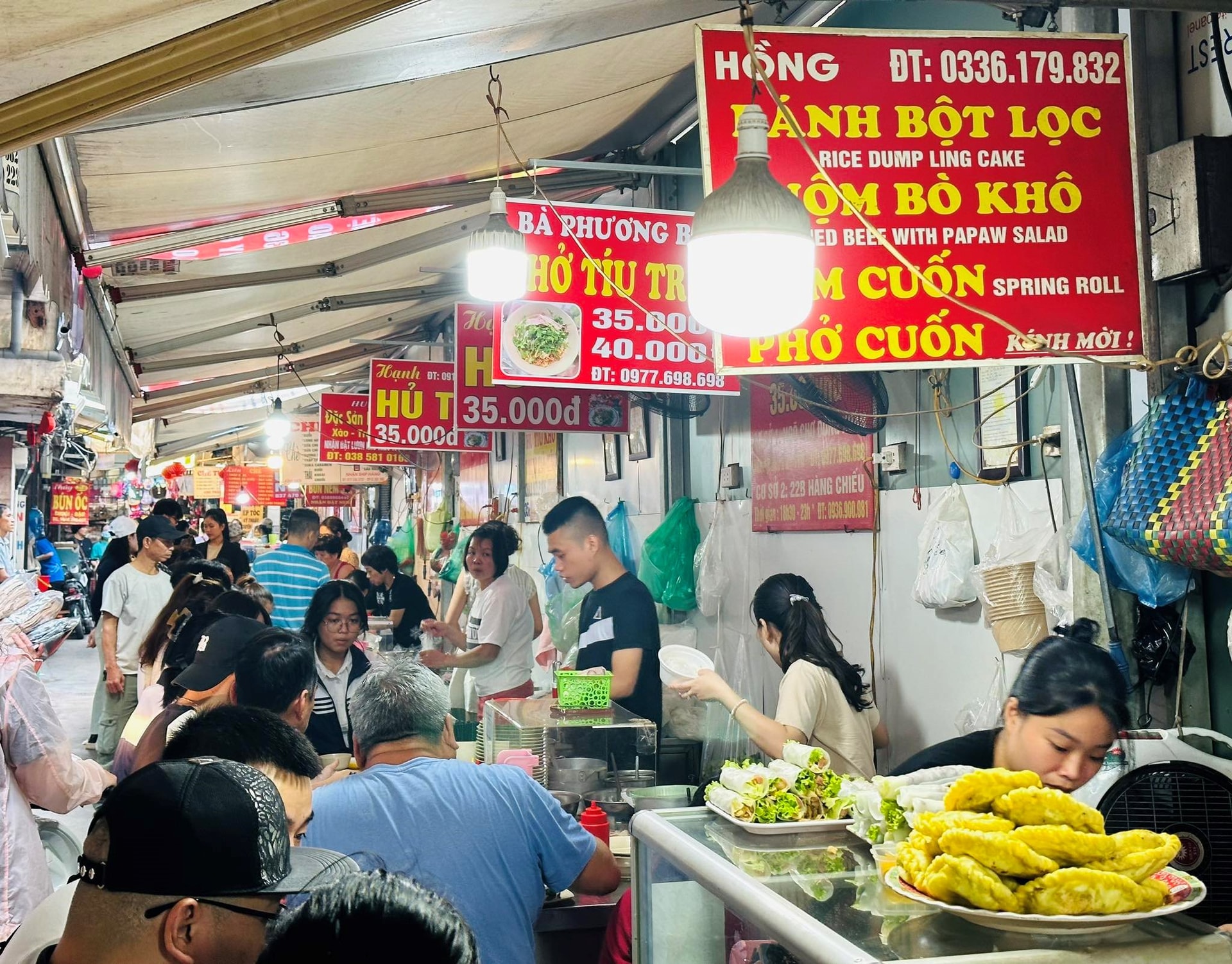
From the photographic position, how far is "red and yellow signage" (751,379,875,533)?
17.3 ft

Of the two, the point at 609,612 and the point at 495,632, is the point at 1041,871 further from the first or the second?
the point at 495,632

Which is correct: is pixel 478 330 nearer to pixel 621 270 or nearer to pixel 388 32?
pixel 621 270

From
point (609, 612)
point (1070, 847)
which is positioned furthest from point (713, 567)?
point (1070, 847)

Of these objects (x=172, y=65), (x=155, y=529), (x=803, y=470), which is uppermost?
(x=172, y=65)

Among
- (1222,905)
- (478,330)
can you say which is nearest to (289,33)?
(1222,905)

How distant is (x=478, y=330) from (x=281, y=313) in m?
3.08

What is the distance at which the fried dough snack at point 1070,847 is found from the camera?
5.44 ft

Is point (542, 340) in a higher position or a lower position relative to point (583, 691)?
higher

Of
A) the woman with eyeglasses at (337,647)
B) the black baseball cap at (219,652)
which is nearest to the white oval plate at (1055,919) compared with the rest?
the black baseball cap at (219,652)

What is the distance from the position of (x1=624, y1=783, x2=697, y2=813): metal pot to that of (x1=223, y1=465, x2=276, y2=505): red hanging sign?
24.9 meters

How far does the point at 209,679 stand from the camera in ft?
13.0

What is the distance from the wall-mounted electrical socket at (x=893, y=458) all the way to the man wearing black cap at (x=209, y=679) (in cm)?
263

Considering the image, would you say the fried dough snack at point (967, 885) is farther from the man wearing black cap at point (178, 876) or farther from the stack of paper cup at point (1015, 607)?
the stack of paper cup at point (1015, 607)

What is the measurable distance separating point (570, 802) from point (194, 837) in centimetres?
252
